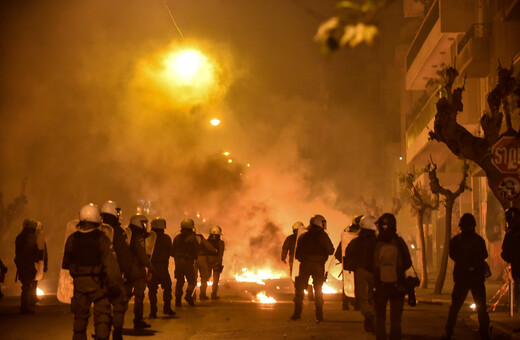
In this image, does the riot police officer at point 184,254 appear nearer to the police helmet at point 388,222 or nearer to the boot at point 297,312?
the boot at point 297,312

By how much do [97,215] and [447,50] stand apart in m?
31.8

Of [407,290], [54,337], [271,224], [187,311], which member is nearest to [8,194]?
[271,224]

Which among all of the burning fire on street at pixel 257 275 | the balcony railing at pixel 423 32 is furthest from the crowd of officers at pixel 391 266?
the balcony railing at pixel 423 32

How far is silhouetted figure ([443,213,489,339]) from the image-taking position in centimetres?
1029

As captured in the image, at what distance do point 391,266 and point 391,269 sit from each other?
0.04m

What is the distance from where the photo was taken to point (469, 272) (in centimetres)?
1027

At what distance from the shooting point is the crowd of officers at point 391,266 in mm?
9281

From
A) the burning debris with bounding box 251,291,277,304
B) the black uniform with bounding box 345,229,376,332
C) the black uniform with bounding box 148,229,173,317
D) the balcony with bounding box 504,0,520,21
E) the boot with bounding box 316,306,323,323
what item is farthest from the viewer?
the balcony with bounding box 504,0,520,21

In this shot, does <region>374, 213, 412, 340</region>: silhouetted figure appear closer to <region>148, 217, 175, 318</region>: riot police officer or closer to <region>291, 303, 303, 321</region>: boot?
<region>291, 303, 303, 321</region>: boot

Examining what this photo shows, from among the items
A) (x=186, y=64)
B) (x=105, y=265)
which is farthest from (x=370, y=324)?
(x=186, y=64)

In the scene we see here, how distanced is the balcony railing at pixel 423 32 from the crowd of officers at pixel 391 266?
2488 centimetres

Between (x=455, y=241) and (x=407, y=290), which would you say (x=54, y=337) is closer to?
(x=407, y=290)

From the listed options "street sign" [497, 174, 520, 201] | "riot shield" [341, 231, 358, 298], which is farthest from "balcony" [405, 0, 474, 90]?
"riot shield" [341, 231, 358, 298]

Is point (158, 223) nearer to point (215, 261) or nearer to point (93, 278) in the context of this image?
point (93, 278)
